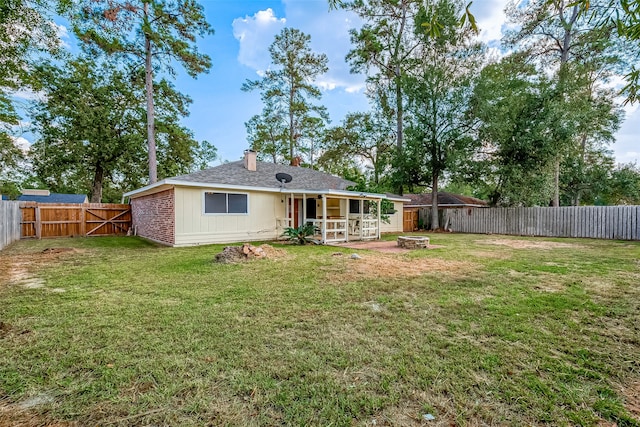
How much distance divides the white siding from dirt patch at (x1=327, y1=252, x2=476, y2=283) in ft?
17.3

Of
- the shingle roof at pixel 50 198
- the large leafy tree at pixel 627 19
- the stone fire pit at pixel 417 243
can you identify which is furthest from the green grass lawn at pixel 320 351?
the shingle roof at pixel 50 198

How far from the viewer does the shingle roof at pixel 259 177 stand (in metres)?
10.4

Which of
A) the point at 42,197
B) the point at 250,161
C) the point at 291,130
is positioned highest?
the point at 291,130

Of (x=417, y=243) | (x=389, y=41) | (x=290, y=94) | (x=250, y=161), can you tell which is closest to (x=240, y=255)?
(x=417, y=243)

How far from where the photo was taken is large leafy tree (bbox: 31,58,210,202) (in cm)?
1638

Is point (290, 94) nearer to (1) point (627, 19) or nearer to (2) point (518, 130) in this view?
(2) point (518, 130)

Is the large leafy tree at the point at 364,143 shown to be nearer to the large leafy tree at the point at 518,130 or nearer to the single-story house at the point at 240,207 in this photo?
the large leafy tree at the point at 518,130

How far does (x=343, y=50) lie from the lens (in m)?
19.7

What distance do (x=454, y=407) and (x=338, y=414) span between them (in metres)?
0.77

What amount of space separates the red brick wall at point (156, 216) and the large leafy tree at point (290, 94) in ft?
39.7

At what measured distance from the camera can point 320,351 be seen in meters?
2.46

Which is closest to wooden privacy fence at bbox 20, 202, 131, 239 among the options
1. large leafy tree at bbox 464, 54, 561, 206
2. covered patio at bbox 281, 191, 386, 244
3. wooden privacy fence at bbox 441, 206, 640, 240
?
covered patio at bbox 281, 191, 386, 244

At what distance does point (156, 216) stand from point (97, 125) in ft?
37.2

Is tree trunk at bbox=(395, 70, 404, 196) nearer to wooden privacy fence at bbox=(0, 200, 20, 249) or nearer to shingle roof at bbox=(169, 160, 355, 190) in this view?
shingle roof at bbox=(169, 160, 355, 190)
